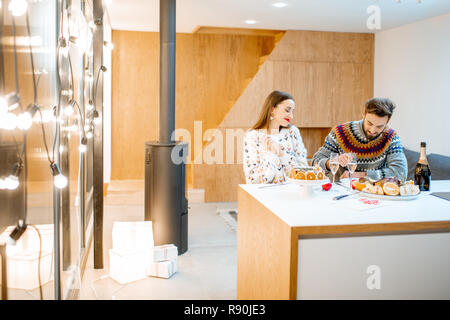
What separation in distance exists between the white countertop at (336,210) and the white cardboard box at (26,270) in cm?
94

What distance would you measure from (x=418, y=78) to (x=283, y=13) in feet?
6.31

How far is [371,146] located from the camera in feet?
9.47

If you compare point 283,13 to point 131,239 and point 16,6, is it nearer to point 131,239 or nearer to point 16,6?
point 131,239

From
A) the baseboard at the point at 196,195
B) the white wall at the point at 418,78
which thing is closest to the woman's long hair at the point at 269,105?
the white wall at the point at 418,78

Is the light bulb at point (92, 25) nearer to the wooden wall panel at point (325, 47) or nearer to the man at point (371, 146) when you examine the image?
the man at point (371, 146)

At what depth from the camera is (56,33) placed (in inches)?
82.2

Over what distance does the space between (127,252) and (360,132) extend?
182 cm

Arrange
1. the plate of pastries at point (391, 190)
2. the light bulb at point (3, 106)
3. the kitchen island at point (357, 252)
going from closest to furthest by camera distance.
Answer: the light bulb at point (3, 106)
the kitchen island at point (357, 252)
the plate of pastries at point (391, 190)

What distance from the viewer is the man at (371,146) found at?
276 cm

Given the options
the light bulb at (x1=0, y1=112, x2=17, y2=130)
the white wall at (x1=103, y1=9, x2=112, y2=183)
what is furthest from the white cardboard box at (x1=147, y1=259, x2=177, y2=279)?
the white wall at (x1=103, y1=9, x2=112, y2=183)

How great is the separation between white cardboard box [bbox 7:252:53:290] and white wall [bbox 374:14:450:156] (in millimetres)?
4644

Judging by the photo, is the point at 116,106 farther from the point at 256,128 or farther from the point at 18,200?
the point at 18,200
